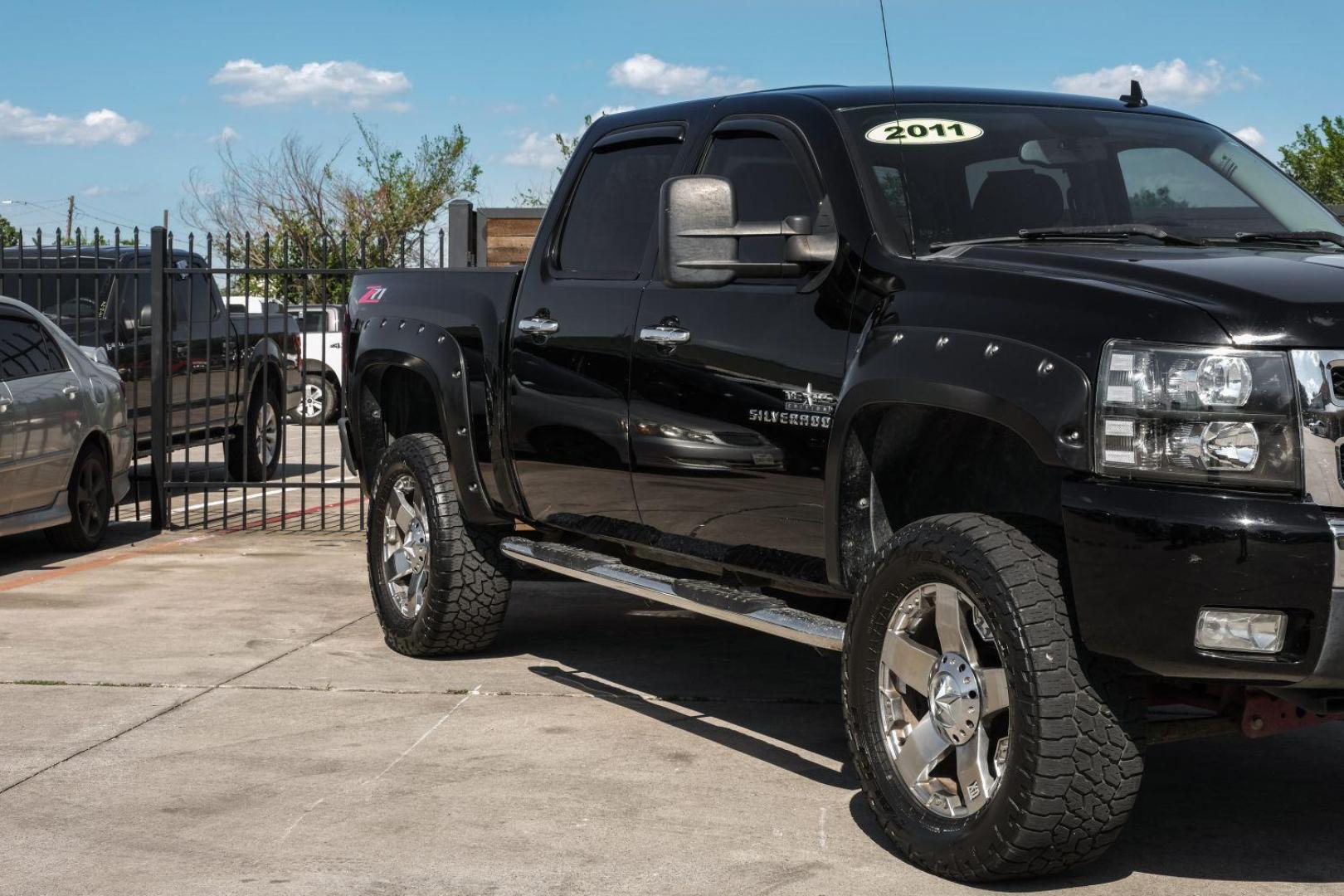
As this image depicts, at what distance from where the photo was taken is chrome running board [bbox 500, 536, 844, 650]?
15.8 feet

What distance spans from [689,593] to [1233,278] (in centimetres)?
206

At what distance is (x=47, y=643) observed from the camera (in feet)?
25.3

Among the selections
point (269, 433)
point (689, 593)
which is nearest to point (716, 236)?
point (689, 593)

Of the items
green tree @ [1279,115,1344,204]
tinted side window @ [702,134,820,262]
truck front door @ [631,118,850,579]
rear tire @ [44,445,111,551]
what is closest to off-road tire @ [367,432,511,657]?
truck front door @ [631,118,850,579]

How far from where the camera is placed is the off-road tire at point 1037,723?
12.8ft

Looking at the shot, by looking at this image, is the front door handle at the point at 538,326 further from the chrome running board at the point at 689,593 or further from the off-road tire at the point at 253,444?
the off-road tire at the point at 253,444

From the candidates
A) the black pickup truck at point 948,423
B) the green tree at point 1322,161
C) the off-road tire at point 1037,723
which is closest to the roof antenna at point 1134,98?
the black pickup truck at point 948,423

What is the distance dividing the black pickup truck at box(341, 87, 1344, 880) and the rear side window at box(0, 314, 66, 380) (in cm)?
438

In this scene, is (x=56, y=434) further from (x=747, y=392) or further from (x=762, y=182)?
(x=747, y=392)

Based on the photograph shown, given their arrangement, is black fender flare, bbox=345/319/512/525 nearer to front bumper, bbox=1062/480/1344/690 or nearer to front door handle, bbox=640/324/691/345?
front door handle, bbox=640/324/691/345

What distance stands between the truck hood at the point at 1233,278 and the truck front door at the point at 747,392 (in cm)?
59

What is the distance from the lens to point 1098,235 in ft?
15.5

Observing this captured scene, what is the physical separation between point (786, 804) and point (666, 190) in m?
1.81

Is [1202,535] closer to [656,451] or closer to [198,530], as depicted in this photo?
[656,451]
